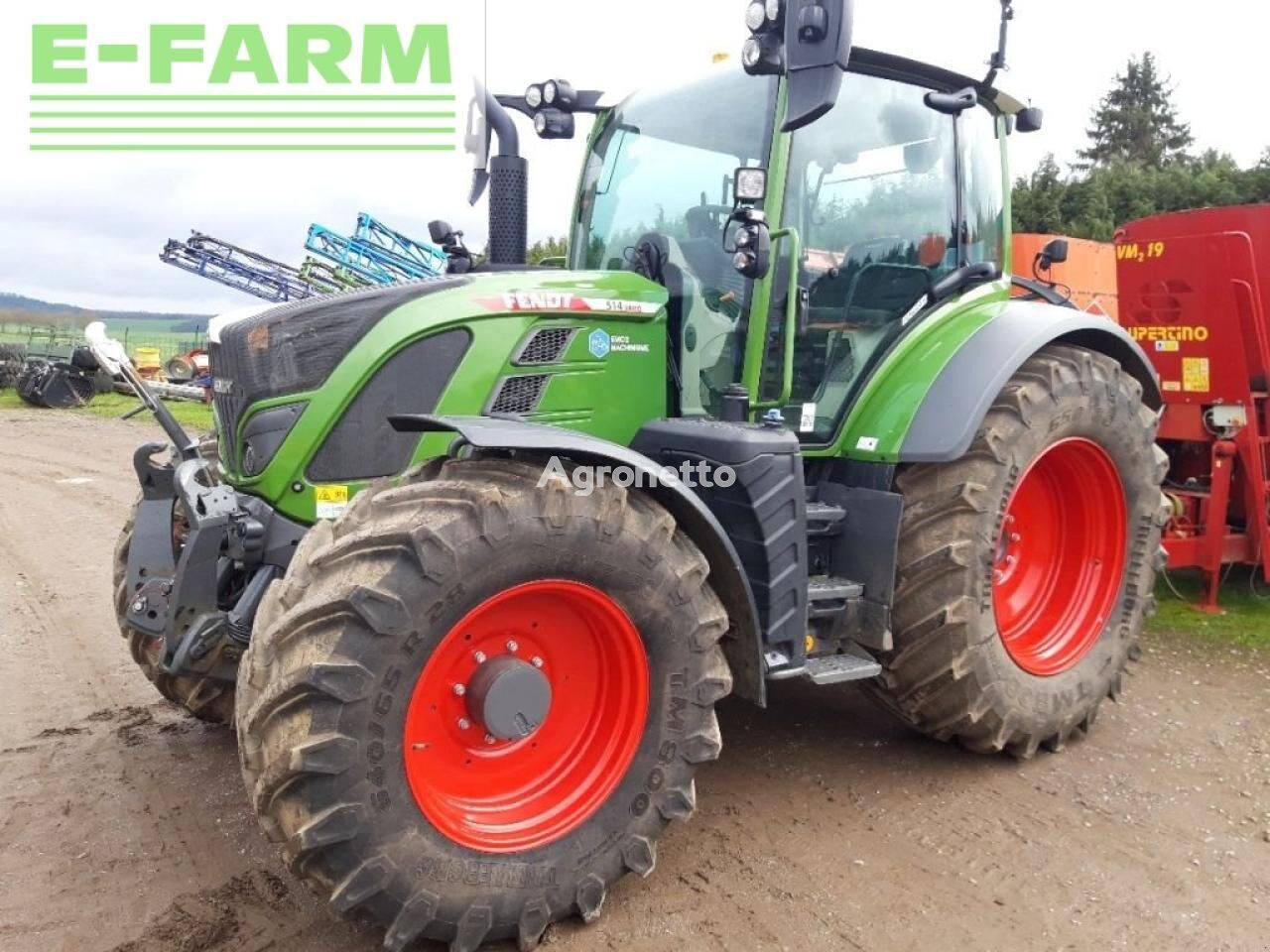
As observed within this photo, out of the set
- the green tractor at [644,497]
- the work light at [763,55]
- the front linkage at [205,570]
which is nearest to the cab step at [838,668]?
the green tractor at [644,497]

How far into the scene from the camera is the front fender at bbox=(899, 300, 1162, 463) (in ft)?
11.6

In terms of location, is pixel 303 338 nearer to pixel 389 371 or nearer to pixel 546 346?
pixel 389 371

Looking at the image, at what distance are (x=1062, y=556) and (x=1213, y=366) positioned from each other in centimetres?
226

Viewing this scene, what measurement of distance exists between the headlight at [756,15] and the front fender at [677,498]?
48.9 inches

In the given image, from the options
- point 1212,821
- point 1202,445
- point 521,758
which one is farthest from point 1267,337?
point 521,758

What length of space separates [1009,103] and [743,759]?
2824mm

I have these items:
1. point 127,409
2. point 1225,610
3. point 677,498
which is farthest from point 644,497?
point 127,409

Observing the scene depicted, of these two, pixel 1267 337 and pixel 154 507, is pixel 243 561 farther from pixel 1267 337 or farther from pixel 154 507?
pixel 1267 337

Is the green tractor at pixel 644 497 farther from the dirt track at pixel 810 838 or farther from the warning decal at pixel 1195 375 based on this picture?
the warning decal at pixel 1195 375

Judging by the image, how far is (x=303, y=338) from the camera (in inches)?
125

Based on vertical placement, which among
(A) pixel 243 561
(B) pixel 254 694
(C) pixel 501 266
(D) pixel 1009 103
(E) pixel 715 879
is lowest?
(E) pixel 715 879

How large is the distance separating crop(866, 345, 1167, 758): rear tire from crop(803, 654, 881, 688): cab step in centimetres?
22

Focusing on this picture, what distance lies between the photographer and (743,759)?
153 inches

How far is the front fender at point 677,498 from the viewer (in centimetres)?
271
